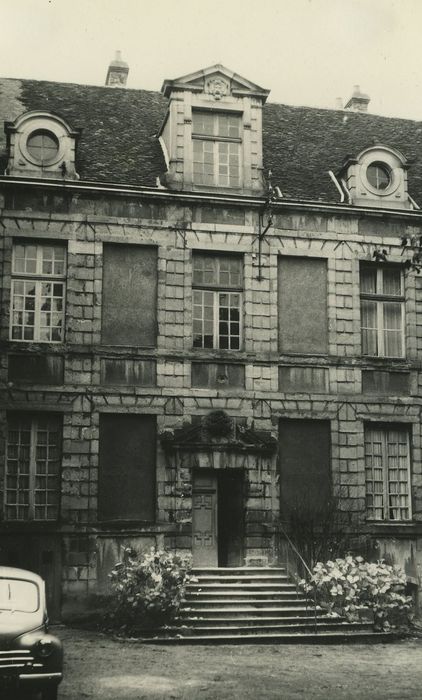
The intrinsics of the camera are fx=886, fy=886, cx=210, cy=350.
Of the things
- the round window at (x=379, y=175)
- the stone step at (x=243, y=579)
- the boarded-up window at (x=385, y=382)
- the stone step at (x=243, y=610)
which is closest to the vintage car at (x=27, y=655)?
the stone step at (x=243, y=610)

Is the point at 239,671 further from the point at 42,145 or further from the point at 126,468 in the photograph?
the point at 42,145

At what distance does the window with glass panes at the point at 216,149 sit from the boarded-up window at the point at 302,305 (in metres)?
2.15

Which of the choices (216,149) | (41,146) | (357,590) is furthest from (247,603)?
(41,146)

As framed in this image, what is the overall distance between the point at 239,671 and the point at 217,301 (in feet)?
26.8

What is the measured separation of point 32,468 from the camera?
657 inches

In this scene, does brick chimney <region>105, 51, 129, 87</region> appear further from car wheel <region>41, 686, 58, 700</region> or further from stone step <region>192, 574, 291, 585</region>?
car wheel <region>41, 686, 58, 700</region>

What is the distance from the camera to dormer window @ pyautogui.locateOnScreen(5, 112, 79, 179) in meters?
17.5

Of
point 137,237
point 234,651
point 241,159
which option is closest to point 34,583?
point 234,651

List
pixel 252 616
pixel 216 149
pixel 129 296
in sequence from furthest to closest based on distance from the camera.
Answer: pixel 216 149, pixel 129 296, pixel 252 616

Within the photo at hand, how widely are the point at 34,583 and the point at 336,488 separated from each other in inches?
327

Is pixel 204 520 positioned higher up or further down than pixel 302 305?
further down

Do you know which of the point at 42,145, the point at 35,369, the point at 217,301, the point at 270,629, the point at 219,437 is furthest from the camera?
the point at 217,301

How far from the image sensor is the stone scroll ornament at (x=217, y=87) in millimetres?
18516

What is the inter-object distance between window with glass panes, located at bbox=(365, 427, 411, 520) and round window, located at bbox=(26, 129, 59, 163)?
854 centimetres
